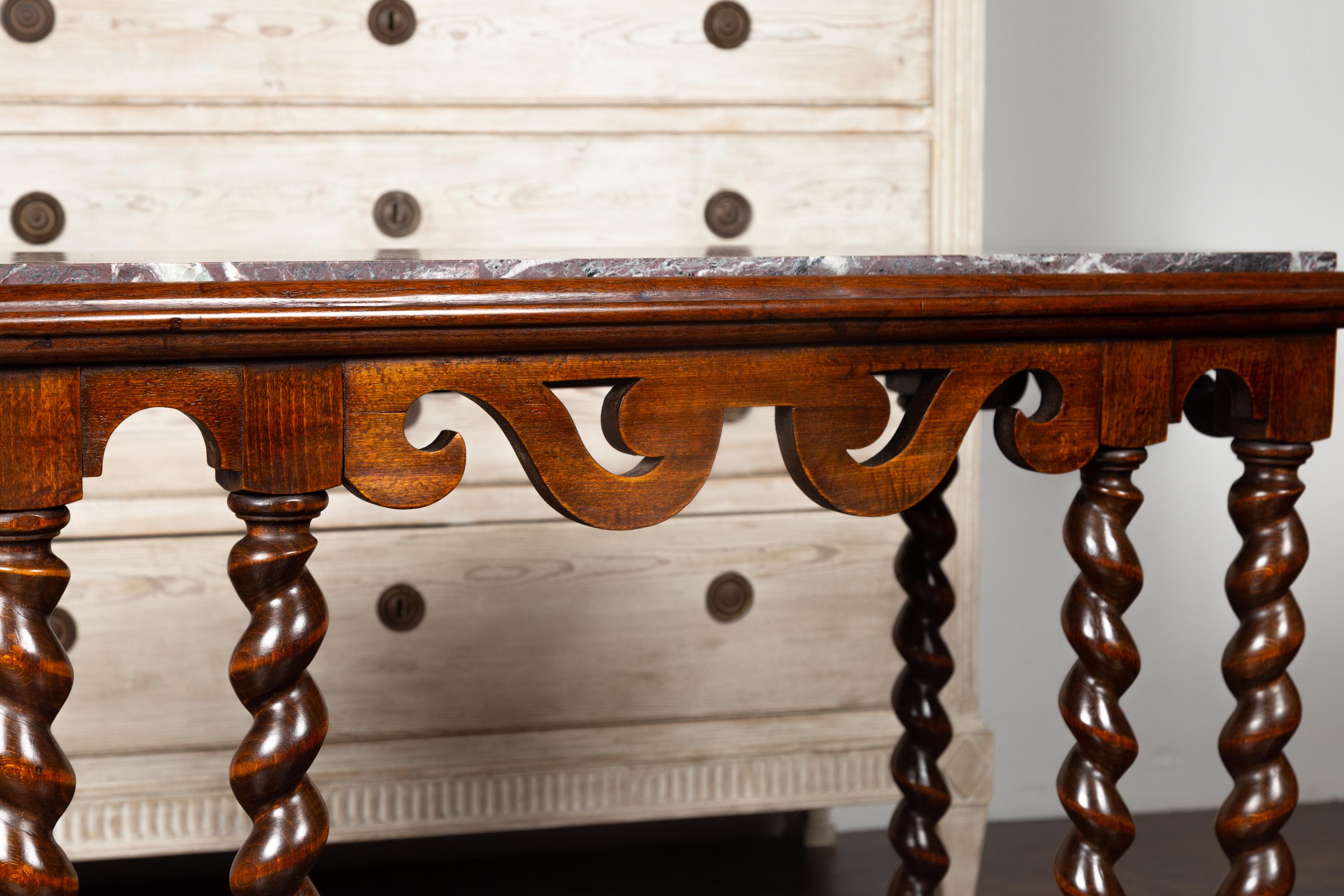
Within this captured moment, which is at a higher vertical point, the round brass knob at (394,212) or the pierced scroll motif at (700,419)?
the round brass knob at (394,212)

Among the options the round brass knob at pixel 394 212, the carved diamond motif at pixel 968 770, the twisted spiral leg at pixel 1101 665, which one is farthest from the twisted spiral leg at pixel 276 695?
the carved diamond motif at pixel 968 770

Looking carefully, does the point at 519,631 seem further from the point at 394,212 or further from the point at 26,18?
the point at 26,18

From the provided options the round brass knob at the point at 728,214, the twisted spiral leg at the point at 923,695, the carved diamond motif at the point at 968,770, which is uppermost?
the round brass knob at the point at 728,214

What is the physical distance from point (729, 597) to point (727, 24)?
64 centimetres

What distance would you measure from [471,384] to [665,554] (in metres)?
0.74

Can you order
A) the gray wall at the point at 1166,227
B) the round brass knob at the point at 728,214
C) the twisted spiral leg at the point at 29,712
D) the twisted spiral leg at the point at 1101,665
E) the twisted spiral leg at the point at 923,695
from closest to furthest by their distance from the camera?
the twisted spiral leg at the point at 29,712 < the twisted spiral leg at the point at 1101,665 < the twisted spiral leg at the point at 923,695 < the round brass knob at the point at 728,214 < the gray wall at the point at 1166,227

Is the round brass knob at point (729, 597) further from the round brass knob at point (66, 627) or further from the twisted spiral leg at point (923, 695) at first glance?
the round brass knob at point (66, 627)

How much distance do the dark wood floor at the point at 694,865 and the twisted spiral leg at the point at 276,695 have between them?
1.00 metres

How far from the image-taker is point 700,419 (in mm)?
722

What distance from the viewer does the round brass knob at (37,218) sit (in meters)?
1.28

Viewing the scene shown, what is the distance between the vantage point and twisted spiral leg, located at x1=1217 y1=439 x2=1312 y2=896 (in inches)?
32.6

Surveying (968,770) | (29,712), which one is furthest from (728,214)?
(29,712)

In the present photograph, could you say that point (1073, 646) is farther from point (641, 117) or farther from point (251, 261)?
point (641, 117)

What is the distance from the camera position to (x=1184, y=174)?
1901mm
